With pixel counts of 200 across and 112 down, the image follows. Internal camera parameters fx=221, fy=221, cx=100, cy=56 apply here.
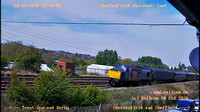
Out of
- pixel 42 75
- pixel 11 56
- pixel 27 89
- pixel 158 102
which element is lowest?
pixel 158 102

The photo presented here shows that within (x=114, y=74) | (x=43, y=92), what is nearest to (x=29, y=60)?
(x=114, y=74)

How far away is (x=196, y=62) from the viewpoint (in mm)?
2449

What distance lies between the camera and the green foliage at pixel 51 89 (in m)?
11.1

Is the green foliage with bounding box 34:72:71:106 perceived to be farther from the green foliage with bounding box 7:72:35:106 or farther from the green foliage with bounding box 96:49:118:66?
the green foliage with bounding box 96:49:118:66

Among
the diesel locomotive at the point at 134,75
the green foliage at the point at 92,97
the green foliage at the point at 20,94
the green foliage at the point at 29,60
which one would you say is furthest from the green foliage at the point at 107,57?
the green foliage at the point at 20,94

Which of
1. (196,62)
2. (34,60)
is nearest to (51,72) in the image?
(196,62)

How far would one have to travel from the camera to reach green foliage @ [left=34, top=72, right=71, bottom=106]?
36.5 ft

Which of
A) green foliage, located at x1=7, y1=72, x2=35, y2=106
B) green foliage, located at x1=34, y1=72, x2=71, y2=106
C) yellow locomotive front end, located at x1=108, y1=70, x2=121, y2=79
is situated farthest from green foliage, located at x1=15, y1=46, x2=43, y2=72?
green foliage, located at x1=34, y1=72, x2=71, y2=106

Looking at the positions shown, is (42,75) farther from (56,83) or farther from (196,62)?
(196,62)

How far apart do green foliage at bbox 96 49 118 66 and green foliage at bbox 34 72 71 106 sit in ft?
86.5

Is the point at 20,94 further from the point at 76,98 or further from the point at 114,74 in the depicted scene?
the point at 114,74

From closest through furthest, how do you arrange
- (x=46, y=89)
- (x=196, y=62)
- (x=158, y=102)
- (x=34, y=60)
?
(x=196, y=62)
(x=46, y=89)
(x=158, y=102)
(x=34, y=60)

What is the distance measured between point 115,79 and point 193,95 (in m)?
7.70

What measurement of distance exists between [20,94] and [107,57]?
1205 inches
